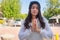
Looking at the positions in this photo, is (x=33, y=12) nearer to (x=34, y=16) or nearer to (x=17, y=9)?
(x=34, y=16)

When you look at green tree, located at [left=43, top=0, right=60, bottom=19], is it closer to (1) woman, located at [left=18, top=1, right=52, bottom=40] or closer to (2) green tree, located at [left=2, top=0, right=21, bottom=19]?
(2) green tree, located at [left=2, top=0, right=21, bottom=19]

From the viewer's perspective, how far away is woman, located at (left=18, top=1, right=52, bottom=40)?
206cm

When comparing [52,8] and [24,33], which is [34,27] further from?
[52,8]

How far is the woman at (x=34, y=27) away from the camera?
6.77 feet

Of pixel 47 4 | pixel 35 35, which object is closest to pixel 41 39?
pixel 35 35

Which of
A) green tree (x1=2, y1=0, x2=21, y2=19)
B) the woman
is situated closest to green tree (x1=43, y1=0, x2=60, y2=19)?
green tree (x1=2, y1=0, x2=21, y2=19)

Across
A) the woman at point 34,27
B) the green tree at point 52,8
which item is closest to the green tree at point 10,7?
the green tree at point 52,8

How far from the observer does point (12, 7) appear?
50500 millimetres

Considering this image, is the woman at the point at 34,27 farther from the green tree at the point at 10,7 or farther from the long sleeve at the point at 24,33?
the green tree at the point at 10,7

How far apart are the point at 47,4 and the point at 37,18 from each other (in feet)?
159

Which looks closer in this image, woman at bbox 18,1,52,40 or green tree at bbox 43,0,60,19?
woman at bbox 18,1,52,40

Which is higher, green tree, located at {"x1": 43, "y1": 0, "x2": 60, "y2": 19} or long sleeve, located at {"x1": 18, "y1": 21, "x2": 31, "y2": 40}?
long sleeve, located at {"x1": 18, "y1": 21, "x2": 31, "y2": 40}

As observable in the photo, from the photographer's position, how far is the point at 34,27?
2029 mm

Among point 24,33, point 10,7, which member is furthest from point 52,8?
point 24,33
